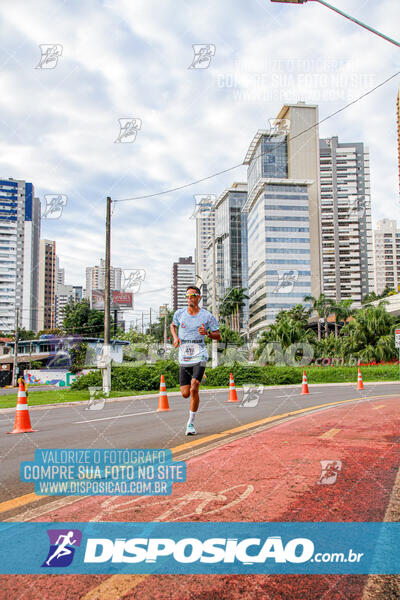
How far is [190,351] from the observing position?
648 cm

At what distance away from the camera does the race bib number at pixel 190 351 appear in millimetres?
6461

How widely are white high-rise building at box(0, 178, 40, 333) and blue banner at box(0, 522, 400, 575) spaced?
165 m

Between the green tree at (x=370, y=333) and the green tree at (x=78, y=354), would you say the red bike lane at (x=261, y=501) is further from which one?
the green tree at (x=78, y=354)

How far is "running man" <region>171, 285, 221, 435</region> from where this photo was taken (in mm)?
6461

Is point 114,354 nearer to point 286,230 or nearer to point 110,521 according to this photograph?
point 110,521

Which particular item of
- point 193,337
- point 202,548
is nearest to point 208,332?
point 193,337

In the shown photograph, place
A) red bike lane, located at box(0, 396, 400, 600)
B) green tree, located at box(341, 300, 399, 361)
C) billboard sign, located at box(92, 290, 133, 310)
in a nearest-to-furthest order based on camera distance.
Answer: red bike lane, located at box(0, 396, 400, 600) < green tree, located at box(341, 300, 399, 361) < billboard sign, located at box(92, 290, 133, 310)

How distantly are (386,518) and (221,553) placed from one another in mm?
1159

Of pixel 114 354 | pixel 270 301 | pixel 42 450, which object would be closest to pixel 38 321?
pixel 270 301

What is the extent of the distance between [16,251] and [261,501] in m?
173

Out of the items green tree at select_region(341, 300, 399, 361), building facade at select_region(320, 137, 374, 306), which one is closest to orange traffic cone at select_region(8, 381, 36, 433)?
green tree at select_region(341, 300, 399, 361)

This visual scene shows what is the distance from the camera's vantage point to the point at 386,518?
9.69 feet

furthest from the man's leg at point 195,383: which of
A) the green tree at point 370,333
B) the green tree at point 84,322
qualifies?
the green tree at point 84,322

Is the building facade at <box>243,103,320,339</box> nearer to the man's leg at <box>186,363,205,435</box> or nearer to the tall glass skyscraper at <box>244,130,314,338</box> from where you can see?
the tall glass skyscraper at <box>244,130,314,338</box>
